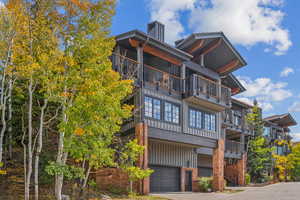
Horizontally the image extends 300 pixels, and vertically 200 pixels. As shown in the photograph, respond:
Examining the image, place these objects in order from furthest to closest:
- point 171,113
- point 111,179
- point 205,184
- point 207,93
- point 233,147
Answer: point 233,147 < point 205,184 < point 207,93 < point 171,113 < point 111,179

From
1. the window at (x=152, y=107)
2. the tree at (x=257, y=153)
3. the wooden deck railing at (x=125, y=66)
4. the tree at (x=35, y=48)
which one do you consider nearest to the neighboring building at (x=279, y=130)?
Result: the tree at (x=257, y=153)

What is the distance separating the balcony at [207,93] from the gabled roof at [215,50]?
214 centimetres

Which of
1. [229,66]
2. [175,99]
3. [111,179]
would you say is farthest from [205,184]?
[229,66]

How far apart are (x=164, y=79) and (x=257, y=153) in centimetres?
2066

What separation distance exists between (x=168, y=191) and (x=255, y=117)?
20091mm

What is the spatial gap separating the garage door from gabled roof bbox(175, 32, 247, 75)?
831cm

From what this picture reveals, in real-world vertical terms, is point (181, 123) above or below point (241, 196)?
above

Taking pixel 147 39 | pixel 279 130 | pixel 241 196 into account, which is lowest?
pixel 241 196

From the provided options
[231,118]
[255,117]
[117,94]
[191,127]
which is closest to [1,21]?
[117,94]

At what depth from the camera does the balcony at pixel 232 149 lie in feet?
99.8

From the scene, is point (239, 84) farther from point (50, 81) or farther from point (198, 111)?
point (50, 81)

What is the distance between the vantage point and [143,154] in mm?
17312

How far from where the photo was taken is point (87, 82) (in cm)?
1155

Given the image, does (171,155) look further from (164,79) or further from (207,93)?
(164,79)
